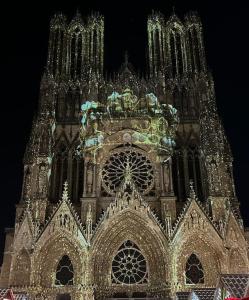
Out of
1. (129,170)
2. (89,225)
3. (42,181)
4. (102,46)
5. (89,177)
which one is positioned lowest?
(89,225)

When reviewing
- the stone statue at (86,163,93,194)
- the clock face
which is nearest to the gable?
the stone statue at (86,163,93,194)

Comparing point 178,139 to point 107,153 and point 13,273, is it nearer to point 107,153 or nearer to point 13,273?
point 107,153

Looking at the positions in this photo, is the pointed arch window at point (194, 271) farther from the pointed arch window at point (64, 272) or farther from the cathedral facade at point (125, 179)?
the pointed arch window at point (64, 272)

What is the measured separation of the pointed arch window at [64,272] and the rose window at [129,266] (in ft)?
8.53

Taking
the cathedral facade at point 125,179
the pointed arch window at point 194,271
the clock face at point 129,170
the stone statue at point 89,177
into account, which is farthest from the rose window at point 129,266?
the stone statue at point 89,177

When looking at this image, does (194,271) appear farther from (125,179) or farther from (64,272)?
(64,272)

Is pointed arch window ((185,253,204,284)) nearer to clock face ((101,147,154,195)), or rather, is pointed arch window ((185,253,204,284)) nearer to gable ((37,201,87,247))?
clock face ((101,147,154,195))

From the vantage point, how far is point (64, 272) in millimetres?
26531

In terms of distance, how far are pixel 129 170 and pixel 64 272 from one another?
25.2 ft

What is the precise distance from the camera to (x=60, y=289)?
84.8 feet

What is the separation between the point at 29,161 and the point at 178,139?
10.7 metres

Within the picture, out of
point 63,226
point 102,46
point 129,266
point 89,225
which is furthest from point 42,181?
point 102,46

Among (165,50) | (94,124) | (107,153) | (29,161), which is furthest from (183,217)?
(165,50)

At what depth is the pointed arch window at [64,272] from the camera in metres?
26.2
